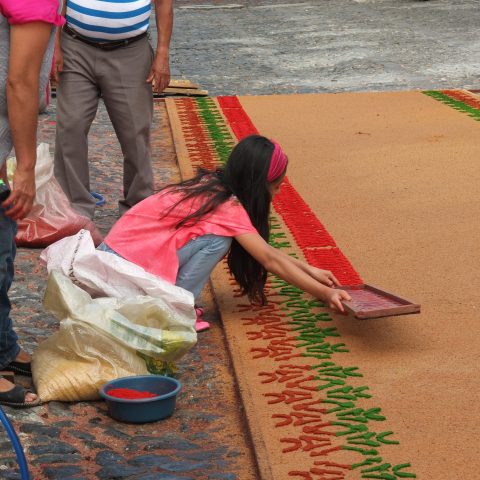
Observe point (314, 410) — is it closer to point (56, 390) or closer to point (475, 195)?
point (56, 390)

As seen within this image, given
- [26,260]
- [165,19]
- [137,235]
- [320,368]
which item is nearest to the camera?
[320,368]

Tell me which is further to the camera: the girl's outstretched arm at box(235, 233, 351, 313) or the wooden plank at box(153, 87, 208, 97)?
the wooden plank at box(153, 87, 208, 97)

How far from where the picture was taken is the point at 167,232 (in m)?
4.70

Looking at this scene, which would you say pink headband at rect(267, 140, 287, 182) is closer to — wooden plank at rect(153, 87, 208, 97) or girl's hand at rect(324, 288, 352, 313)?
girl's hand at rect(324, 288, 352, 313)

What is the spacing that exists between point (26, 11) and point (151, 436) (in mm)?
1443

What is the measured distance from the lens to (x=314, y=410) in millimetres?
3834

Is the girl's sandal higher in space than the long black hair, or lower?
lower

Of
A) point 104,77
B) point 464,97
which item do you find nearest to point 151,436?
point 104,77

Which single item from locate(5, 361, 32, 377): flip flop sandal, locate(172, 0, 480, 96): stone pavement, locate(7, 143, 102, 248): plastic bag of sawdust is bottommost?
locate(172, 0, 480, 96): stone pavement

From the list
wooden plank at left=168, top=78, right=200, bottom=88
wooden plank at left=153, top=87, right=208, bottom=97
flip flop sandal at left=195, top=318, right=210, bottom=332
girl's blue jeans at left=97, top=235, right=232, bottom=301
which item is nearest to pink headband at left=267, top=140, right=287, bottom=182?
girl's blue jeans at left=97, top=235, right=232, bottom=301

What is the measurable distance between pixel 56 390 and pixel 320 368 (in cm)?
97

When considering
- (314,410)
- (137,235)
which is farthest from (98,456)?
(137,235)

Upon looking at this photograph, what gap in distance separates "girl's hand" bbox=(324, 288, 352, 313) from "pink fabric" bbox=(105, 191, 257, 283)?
0.42m

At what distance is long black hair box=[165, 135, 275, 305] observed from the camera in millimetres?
4668
